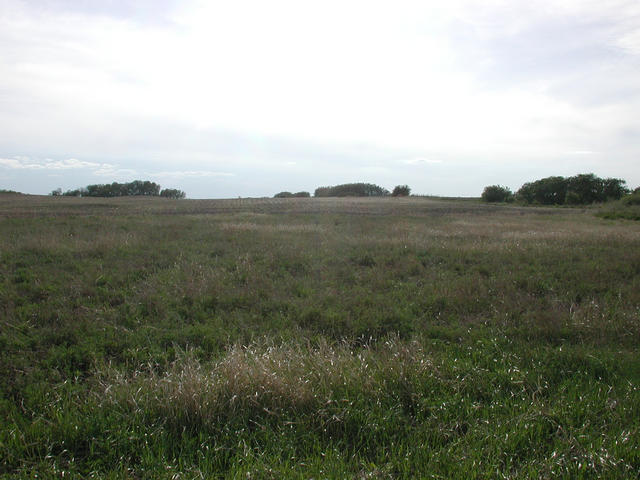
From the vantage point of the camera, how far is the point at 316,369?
4.18m

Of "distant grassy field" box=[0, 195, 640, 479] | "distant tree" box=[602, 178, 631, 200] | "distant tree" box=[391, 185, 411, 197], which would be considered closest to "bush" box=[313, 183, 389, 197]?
"distant tree" box=[391, 185, 411, 197]

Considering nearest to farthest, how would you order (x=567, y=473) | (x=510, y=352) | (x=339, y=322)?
1. (x=567, y=473)
2. (x=510, y=352)
3. (x=339, y=322)

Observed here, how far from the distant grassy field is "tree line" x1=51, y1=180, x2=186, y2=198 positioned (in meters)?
61.5

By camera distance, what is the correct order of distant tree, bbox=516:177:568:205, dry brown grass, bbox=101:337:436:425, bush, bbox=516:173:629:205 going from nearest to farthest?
dry brown grass, bbox=101:337:436:425 → bush, bbox=516:173:629:205 → distant tree, bbox=516:177:568:205

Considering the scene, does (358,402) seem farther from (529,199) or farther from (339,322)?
(529,199)

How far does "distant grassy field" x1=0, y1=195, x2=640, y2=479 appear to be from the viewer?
2992 millimetres

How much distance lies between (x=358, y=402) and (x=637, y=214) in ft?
112

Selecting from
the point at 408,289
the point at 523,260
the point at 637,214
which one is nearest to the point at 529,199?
the point at 637,214

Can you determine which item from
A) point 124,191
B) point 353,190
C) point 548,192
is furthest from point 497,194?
point 124,191

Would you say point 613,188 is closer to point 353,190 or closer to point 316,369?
point 353,190

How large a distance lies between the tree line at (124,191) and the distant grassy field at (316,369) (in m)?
61.5

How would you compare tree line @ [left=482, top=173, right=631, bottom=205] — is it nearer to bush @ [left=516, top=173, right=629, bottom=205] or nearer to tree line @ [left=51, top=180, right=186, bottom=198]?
bush @ [left=516, top=173, right=629, bottom=205]

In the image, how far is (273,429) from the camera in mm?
3428

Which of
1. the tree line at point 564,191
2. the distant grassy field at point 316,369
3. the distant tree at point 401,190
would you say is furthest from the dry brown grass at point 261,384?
the distant tree at point 401,190
